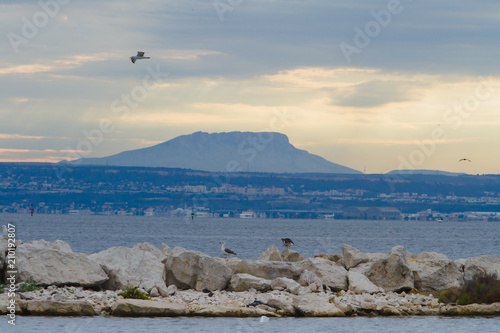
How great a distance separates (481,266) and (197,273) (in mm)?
9960

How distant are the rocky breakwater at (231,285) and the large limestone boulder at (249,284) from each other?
3 centimetres

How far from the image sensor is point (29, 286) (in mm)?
23859

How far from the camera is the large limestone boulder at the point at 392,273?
27156 mm

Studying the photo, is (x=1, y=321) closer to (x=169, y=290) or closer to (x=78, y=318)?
(x=78, y=318)

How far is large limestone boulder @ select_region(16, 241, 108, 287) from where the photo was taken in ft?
80.0

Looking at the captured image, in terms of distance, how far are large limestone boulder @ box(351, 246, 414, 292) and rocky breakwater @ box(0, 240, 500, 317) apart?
0.03m

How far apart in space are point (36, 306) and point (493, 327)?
12.6 m

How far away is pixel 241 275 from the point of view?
85.8 ft

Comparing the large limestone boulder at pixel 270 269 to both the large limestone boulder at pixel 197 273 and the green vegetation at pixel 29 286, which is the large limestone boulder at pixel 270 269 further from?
the green vegetation at pixel 29 286

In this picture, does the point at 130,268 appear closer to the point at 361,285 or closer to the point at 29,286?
the point at 29,286

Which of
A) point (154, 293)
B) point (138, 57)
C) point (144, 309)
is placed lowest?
point (144, 309)

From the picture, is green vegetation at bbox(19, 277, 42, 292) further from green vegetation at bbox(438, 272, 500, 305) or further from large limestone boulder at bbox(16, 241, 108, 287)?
green vegetation at bbox(438, 272, 500, 305)

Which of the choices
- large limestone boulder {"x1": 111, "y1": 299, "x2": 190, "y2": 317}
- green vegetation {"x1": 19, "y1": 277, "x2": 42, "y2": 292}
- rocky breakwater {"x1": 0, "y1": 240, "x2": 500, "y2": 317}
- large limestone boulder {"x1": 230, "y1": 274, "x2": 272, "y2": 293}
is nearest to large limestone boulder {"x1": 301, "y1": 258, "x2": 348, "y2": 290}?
rocky breakwater {"x1": 0, "y1": 240, "x2": 500, "y2": 317}

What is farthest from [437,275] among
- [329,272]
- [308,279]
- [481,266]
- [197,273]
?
[197,273]
